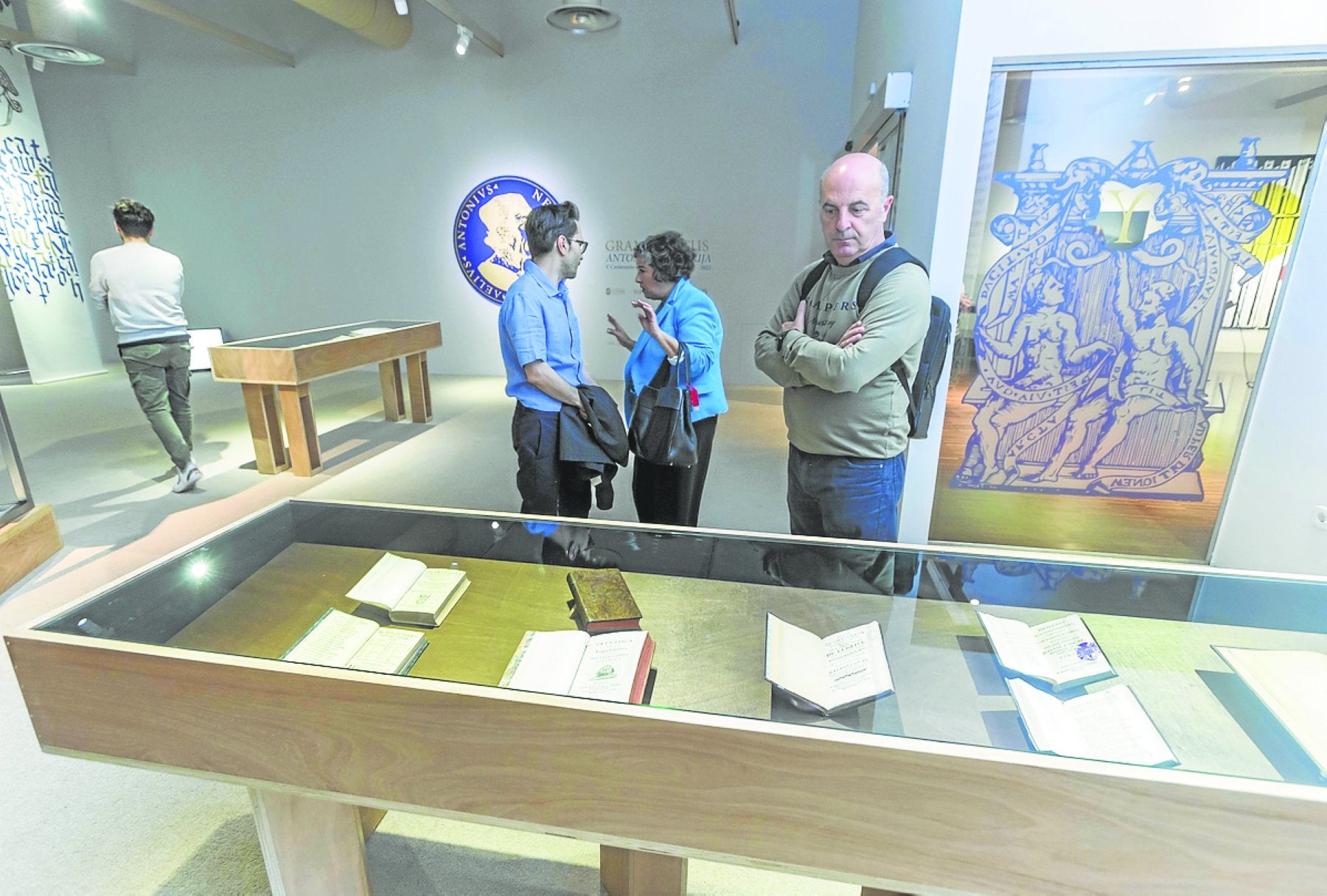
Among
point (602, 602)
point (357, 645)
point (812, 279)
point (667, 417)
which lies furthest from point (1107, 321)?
point (357, 645)

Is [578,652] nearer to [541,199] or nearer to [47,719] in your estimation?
[47,719]

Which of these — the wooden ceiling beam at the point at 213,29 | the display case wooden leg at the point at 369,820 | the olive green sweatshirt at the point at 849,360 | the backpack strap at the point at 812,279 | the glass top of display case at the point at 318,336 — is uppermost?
the wooden ceiling beam at the point at 213,29

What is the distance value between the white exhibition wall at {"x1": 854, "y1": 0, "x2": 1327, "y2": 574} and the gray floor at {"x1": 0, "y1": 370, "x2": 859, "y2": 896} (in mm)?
2065

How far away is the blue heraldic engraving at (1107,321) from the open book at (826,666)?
7.59 feet

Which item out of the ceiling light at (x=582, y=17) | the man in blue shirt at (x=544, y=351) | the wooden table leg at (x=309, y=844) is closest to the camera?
the wooden table leg at (x=309, y=844)

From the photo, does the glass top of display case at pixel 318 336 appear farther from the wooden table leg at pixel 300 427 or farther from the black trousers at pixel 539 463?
the black trousers at pixel 539 463

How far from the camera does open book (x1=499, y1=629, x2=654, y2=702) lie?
1041 mm

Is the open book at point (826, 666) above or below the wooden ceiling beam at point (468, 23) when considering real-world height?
below

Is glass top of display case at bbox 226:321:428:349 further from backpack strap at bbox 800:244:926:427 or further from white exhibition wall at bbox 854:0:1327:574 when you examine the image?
white exhibition wall at bbox 854:0:1327:574

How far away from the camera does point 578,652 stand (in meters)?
1.17

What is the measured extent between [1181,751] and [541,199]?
7391 millimetres

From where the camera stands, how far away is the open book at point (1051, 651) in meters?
1.08

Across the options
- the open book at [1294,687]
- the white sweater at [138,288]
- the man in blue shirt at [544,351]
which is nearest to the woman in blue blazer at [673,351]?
the man in blue shirt at [544,351]

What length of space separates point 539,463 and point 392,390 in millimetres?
3998
